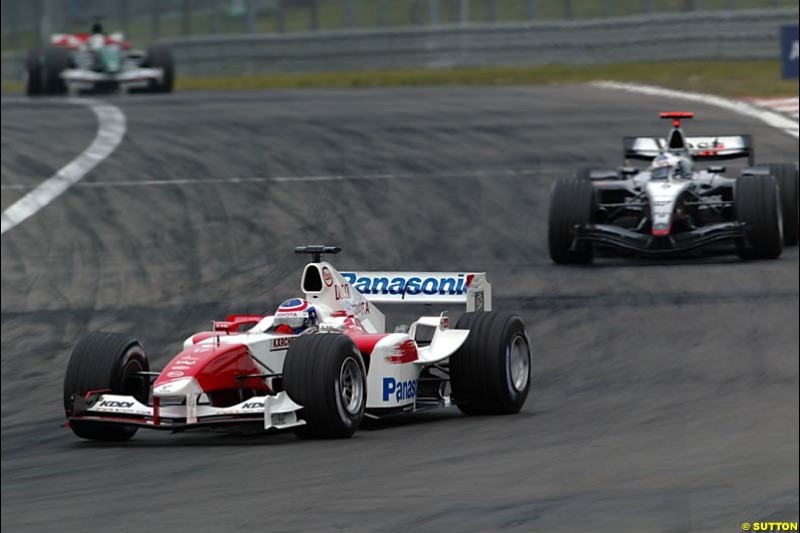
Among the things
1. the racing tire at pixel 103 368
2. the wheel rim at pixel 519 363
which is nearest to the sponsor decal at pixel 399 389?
the wheel rim at pixel 519 363

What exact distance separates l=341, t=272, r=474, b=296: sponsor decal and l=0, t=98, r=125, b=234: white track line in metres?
12.2

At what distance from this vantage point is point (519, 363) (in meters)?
7.38

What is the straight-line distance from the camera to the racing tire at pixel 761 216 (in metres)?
13.3

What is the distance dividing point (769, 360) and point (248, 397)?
479cm

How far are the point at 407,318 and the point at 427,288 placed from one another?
1513 mm

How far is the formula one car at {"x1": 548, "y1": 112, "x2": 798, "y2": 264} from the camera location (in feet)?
41.4

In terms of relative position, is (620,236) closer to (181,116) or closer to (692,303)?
(692,303)

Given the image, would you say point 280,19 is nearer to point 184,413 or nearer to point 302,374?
point 184,413

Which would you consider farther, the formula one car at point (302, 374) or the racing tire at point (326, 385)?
the racing tire at point (326, 385)

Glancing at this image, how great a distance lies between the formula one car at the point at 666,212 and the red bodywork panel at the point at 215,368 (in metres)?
3.64

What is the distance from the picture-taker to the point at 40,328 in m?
12.9

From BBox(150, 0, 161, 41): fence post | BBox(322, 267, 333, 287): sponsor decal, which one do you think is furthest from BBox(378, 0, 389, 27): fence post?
Answer: BBox(322, 267, 333, 287): sponsor decal

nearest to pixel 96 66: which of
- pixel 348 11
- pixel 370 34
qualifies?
pixel 348 11

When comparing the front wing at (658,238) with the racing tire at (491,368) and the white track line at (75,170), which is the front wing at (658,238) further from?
the white track line at (75,170)
